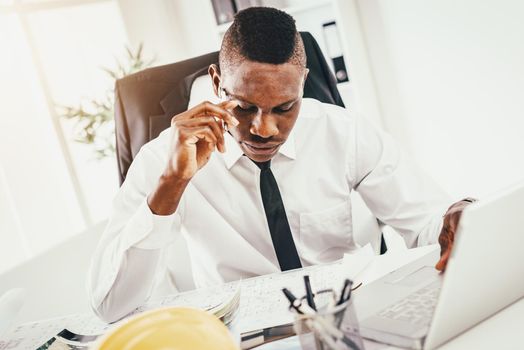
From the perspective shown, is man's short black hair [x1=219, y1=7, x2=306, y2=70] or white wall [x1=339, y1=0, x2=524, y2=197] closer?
man's short black hair [x1=219, y1=7, x2=306, y2=70]

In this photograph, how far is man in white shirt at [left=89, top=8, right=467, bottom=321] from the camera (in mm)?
1153

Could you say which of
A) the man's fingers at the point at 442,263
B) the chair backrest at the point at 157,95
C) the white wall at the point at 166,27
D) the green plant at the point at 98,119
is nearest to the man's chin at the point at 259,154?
the chair backrest at the point at 157,95

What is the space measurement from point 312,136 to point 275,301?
0.62 metres

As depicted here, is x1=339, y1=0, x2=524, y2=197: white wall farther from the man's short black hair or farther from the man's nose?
the man's nose

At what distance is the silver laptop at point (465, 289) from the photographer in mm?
584

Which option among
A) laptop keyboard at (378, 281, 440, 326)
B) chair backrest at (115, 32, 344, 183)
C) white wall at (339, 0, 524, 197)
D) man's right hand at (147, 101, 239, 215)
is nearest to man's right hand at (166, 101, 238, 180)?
man's right hand at (147, 101, 239, 215)

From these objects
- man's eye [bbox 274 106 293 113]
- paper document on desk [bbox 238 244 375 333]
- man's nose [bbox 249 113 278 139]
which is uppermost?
man's eye [bbox 274 106 293 113]

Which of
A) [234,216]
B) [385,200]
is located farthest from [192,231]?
[385,200]

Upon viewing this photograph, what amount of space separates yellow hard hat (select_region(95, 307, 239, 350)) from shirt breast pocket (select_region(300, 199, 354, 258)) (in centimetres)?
85

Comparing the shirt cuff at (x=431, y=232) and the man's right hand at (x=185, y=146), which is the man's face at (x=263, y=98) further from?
the shirt cuff at (x=431, y=232)

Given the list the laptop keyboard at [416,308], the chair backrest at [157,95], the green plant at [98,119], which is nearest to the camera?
the laptop keyboard at [416,308]

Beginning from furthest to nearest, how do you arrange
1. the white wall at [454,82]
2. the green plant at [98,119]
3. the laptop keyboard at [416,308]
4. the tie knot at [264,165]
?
the green plant at [98,119]
the white wall at [454,82]
the tie knot at [264,165]
the laptop keyboard at [416,308]

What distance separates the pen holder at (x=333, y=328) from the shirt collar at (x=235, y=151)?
785 mm

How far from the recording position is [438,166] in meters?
2.71
